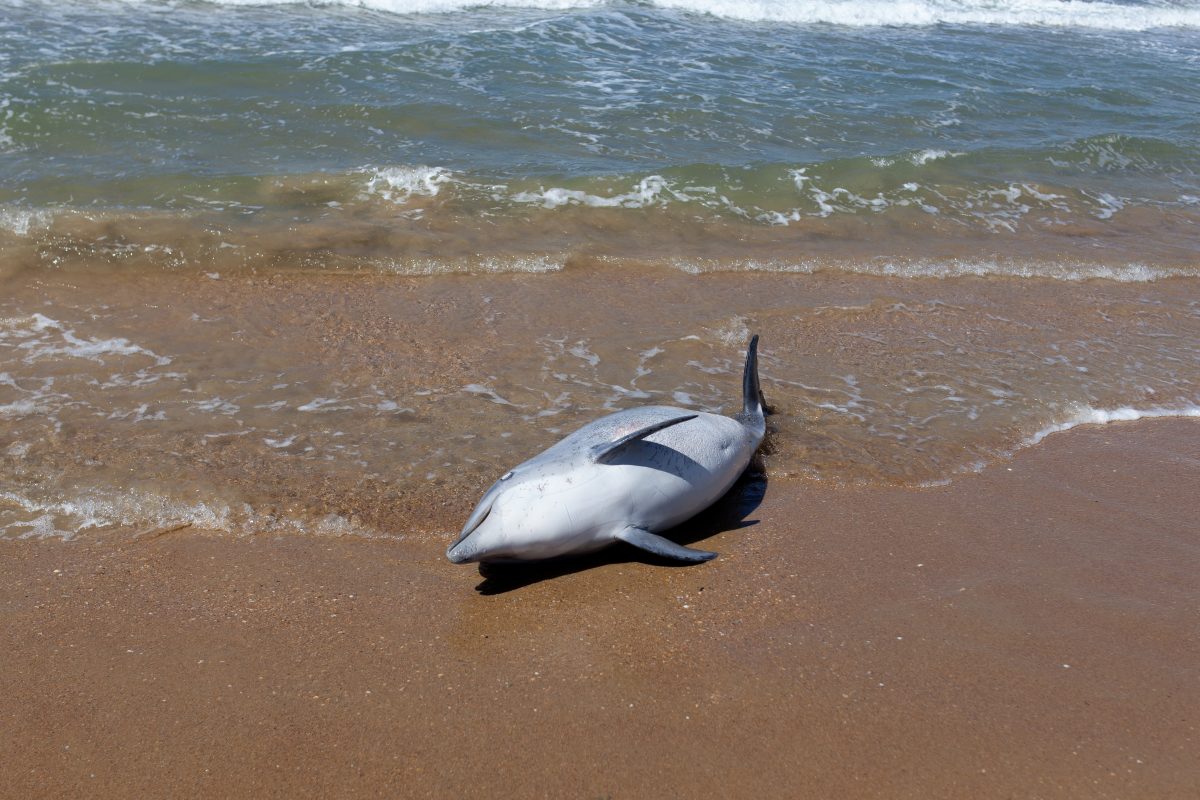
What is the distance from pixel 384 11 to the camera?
18906mm

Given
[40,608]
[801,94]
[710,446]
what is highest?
[801,94]

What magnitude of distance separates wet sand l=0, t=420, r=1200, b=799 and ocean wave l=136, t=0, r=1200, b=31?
16.4m

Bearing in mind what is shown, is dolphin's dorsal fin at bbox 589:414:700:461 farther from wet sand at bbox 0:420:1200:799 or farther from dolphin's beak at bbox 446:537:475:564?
dolphin's beak at bbox 446:537:475:564

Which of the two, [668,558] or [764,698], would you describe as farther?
[668,558]

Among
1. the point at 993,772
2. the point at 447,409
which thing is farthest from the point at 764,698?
the point at 447,409

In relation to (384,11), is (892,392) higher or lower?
lower

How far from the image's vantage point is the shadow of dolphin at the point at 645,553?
4.86 m

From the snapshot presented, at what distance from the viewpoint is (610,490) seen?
4.97m

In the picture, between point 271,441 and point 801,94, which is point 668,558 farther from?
point 801,94

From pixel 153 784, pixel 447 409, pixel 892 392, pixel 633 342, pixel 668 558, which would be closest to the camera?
pixel 153 784

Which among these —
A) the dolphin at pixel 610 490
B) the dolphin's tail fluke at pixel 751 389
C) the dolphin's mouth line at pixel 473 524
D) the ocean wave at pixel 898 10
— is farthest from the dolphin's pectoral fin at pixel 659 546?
the ocean wave at pixel 898 10

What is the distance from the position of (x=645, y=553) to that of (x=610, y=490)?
38 cm

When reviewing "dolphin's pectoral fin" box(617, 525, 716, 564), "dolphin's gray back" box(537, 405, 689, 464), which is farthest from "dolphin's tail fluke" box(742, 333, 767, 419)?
"dolphin's pectoral fin" box(617, 525, 716, 564)

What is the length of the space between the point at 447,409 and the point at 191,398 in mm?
1669
